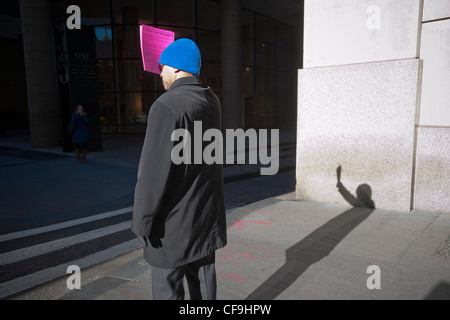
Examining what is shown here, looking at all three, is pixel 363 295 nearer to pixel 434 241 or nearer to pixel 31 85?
pixel 434 241

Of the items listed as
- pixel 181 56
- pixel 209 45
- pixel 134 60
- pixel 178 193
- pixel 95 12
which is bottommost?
pixel 178 193

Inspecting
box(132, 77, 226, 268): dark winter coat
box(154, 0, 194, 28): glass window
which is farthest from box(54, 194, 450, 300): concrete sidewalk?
box(154, 0, 194, 28): glass window

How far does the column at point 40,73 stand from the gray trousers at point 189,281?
1426 cm

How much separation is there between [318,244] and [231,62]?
17.3 meters

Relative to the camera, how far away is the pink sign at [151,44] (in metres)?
3.14

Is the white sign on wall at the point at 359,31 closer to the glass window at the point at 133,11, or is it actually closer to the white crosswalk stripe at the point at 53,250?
the white crosswalk stripe at the point at 53,250

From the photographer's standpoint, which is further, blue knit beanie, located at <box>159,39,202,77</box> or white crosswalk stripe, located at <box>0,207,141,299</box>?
white crosswalk stripe, located at <box>0,207,141,299</box>

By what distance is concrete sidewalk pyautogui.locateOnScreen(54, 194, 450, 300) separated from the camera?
9.55 ft

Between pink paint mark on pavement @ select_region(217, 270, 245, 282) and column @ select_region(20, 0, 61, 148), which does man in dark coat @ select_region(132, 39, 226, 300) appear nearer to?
pink paint mark on pavement @ select_region(217, 270, 245, 282)

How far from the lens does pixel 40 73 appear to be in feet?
46.2

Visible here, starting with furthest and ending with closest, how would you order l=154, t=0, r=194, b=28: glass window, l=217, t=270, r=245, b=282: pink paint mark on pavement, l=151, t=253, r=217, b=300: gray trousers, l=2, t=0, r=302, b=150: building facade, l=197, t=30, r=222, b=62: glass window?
1. l=197, t=30, r=222, b=62: glass window
2. l=154, t=0, r=194, b=28: glass window
3. l=2, t=0, r=302, b=150: building facade
4. l=217, t=270, r=245, b=282: pink paint mark on pavement
5. l=151, t=253, r=217, b=300: gray trousers

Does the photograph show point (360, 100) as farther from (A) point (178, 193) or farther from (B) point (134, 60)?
(B) point (134, 60)

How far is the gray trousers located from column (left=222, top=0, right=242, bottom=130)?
18.3 metres

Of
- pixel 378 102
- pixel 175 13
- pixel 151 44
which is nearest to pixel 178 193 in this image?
pixel 151 44
